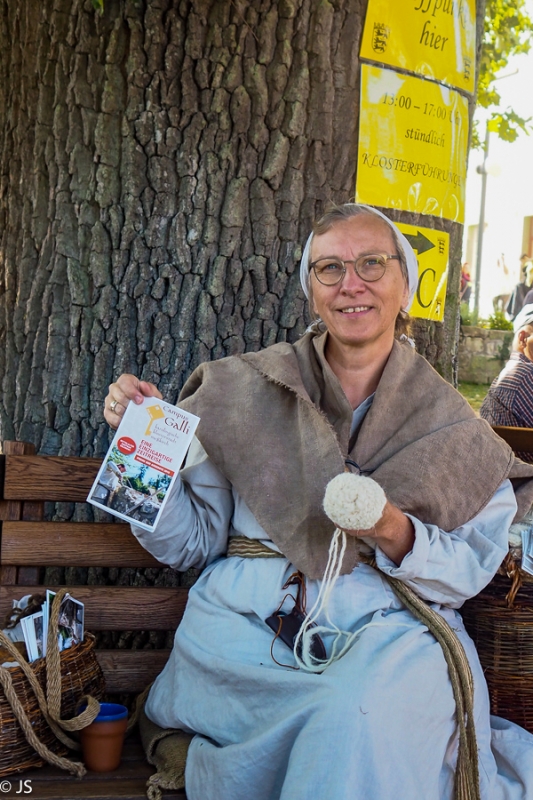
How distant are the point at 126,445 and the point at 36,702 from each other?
2.36ft

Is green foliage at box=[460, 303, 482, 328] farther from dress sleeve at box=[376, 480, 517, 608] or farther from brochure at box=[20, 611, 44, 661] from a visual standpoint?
brochure at box=[20, 611, 44, 661]

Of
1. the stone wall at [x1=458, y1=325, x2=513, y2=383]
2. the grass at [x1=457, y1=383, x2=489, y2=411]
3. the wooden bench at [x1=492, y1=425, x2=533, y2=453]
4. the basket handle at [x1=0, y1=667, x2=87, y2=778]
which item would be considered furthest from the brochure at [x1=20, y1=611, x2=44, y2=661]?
the stone wall at [x1=458, y1=325, x2=513, y2=383]

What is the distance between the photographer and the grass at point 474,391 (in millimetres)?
10917

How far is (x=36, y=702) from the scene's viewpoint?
2.37 meters

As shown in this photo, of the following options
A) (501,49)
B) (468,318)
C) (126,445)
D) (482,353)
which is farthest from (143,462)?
(468,318)

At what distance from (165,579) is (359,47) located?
78.7 inches

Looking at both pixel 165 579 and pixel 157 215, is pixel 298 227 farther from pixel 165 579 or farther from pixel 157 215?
pixel 165 579

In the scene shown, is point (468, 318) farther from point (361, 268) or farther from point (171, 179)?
point (361, 268)

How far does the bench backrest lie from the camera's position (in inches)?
110

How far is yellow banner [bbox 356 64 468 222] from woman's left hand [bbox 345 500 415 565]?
4.40 ft

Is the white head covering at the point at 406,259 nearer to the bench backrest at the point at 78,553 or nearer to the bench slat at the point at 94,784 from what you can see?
the bench backrest at the point at 78,553

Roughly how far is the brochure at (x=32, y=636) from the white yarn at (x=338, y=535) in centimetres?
71

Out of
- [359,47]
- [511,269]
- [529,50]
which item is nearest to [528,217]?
[511,269]

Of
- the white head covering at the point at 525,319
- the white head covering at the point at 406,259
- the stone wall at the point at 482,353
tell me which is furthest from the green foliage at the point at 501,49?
the stone wall at the point at 482,353
